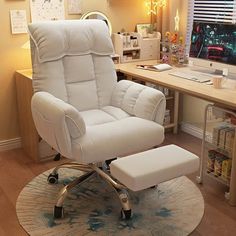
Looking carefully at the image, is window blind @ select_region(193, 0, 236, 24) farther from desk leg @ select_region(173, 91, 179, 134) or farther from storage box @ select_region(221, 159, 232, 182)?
storage box @ select_region(221, 159, 232, 182)

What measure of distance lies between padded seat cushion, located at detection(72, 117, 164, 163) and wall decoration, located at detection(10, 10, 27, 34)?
4.03 feet

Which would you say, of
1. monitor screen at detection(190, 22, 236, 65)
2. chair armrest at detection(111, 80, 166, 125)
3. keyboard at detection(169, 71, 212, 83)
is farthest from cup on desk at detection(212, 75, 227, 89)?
chair armrest at detection(111, 80, 166, 125)

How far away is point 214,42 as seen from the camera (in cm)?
279

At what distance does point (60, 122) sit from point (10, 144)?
1.36 meters

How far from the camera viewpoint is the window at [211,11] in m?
3.04

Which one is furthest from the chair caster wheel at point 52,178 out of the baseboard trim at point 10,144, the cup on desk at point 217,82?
the cup on desk at point 217,82

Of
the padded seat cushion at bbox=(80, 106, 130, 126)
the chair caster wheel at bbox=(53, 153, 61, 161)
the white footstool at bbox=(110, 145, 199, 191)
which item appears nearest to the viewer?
the white footstool at bbox=(110, 145, 199, 191)

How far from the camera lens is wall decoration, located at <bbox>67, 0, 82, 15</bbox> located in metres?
3.13

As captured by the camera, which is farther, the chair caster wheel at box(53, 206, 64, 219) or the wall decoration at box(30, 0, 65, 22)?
the wall decoration at box(30, 0, 65, 22)

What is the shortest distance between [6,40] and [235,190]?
2.06 m

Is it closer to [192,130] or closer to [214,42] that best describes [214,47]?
[214,42]

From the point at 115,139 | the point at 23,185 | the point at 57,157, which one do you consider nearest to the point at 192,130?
the point at 57,157

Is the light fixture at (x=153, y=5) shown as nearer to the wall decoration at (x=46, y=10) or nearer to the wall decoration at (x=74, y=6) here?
the wall decoration at (x=74, y=6)

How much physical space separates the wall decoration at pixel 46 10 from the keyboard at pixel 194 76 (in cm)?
108
